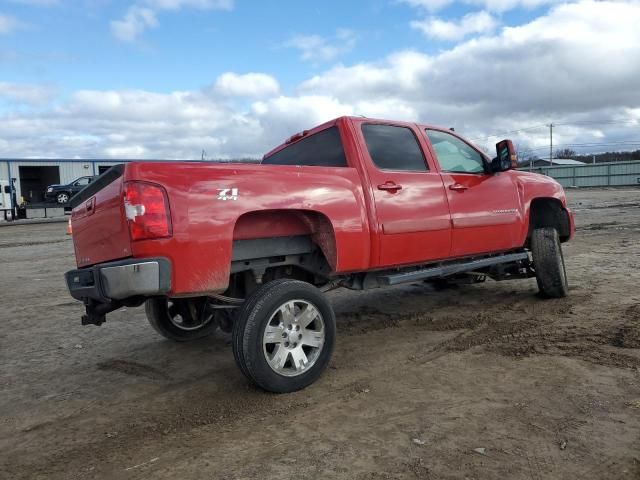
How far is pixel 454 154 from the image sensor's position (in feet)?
17.4

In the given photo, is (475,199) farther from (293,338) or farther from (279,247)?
(293,338)

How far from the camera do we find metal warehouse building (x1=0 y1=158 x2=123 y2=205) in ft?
109

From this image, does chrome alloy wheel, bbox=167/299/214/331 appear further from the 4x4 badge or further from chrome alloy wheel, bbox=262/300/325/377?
the 4x4 badge

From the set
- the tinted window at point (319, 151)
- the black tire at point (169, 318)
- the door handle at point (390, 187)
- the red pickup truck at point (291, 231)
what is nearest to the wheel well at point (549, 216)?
the red pickup truck at point (291, 231)

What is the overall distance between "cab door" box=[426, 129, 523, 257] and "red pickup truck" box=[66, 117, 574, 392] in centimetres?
2

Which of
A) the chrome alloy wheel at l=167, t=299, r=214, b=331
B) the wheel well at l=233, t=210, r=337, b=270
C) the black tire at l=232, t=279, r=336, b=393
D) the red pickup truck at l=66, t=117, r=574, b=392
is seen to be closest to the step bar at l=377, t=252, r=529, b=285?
the red pickup truck at l=66, t=117, r=574, b=392

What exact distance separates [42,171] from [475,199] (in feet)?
131

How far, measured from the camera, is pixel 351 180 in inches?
161

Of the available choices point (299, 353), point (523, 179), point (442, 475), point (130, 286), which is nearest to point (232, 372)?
point (299, 353)

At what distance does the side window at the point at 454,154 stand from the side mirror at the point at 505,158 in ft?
0.50

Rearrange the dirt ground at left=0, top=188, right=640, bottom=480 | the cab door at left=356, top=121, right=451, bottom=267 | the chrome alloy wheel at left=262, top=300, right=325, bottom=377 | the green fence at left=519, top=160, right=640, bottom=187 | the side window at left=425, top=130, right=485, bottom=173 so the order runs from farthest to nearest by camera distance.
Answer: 1. the green fence at left=519, top=160, right=640, bottom=187
2. the side window at left=425, top=130, right=485, bottom=173
3. the cab door at left=356, top=121, right=451, bottom=267
4. the chrome alloy wheel at left=262, top=300, right=325, bottom=377
5. the dirt ground at left=0, top=188, right=640, bottom=480

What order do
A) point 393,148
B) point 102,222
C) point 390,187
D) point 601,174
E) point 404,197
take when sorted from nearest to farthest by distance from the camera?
point 102,222
point 390,187
point 404,197
point 393,148
point 601,174

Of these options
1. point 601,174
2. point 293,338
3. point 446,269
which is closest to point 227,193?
point 293,338

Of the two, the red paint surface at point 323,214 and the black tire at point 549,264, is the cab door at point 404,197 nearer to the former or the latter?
the red paint surface at point 323,214
